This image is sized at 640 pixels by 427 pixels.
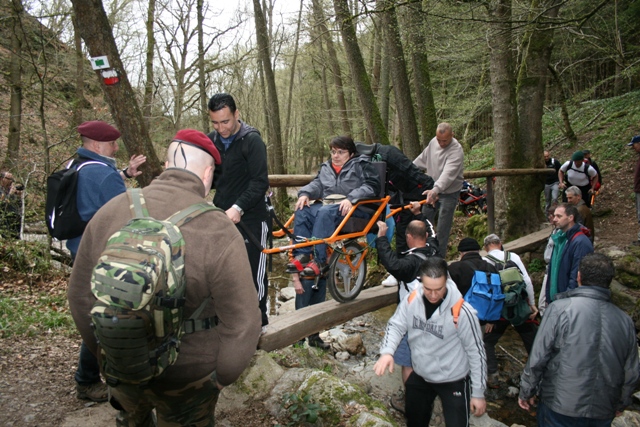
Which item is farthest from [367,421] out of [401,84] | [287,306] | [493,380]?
[401,84]

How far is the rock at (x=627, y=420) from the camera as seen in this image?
4.64m

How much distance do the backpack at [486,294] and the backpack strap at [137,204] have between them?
3.75 m

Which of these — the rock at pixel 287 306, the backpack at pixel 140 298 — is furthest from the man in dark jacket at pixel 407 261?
the rock at pixel 287 306

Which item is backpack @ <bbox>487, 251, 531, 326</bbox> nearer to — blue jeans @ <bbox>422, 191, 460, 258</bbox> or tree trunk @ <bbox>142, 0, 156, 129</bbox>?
blue jeans @ <bbox>422, 191, 460, 258</bbox>

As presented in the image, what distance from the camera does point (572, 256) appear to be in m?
5.06

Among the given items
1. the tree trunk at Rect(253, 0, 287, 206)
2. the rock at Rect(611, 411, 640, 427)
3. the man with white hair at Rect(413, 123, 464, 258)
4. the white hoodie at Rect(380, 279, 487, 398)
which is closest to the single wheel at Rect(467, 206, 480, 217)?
the tree trunk at Rect(253, 0, 287, 206)

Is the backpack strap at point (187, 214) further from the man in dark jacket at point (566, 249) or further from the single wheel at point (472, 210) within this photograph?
the single wheel at point (472, 210)

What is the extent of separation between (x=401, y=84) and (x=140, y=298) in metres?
8.79

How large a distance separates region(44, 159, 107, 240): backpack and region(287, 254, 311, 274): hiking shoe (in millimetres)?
1768

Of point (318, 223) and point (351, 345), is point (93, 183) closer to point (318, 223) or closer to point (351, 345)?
point (318, 223)

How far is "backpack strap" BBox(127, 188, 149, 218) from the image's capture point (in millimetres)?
1749

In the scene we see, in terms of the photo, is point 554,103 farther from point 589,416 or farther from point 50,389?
point 50,389

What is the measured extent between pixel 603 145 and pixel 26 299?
50.6 ft

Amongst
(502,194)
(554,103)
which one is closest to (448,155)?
(502,194)
